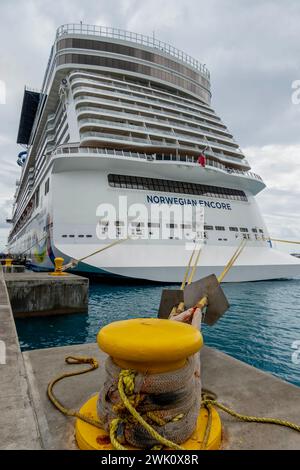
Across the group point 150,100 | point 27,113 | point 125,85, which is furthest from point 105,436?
point 27,113

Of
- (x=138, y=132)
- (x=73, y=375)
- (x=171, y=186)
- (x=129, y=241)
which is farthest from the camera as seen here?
(x=138, y=132)

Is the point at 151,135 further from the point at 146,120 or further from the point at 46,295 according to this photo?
the point at 46,295

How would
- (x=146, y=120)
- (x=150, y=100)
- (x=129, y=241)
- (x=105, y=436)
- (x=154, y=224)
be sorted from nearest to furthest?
1. (x=105, y=436)
2. (x=129, y=241)
3. (x=154, y=224)
4. (x=146, y=120)
5. (x=150, y=100)

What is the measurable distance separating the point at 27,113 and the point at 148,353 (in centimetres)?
6950

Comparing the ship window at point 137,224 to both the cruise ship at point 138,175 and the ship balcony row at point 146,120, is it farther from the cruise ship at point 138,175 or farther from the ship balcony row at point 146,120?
the ship balcony row at point 146,120

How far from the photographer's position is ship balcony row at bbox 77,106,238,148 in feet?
83.7

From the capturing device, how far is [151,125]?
27.6 meters

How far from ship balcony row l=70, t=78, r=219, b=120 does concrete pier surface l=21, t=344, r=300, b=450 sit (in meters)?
29.3

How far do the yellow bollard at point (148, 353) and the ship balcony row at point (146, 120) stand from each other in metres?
25.9

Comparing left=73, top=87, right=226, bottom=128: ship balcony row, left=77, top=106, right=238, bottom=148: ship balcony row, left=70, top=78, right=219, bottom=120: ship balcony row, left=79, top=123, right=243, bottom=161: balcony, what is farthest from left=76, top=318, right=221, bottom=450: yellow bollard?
left=70, top=78, right=219, bottom=120: ship balcony row

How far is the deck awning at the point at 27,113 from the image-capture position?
5645cm

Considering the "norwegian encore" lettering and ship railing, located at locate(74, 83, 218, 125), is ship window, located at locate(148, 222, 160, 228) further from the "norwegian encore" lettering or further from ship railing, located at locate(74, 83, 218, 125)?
ship railing, located at locate(74, 83, 218, 125)

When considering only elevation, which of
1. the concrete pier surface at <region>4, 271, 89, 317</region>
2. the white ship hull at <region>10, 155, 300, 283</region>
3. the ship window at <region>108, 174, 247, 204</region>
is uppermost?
the ship window at <region>108, 174, 247, 204</region>
